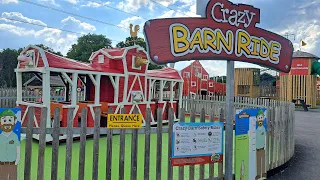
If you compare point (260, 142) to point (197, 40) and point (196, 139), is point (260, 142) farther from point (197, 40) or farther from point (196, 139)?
point (197, 40)

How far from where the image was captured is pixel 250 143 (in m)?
4.68

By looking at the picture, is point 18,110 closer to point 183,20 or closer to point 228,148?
point 183,20

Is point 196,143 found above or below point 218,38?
below

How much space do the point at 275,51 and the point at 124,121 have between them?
323cm

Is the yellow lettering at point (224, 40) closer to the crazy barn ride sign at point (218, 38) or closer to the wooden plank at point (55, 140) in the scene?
the crazy barn ride sign at point (218, 38)

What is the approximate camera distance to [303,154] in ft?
23.5

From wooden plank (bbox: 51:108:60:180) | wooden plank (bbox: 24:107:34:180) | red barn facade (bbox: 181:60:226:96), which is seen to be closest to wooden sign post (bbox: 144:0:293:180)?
wooden plank (bbox: 51:108:60:180)

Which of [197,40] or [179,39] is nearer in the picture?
[179,39]

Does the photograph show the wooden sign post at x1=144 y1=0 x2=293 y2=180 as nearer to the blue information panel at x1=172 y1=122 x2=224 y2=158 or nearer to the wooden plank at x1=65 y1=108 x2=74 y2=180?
the blue information panel at x1=172 y1=122 x2=224 y2=158

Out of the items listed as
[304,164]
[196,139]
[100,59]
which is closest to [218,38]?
[196,139]

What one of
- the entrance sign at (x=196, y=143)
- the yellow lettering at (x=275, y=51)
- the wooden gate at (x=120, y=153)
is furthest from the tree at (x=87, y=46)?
the entrance sign at (x=196, y=143)

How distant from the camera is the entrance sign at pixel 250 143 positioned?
4547 mm

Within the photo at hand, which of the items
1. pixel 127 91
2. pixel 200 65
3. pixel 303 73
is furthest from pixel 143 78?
pixel 303 73

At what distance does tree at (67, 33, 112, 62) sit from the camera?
2211 inches
